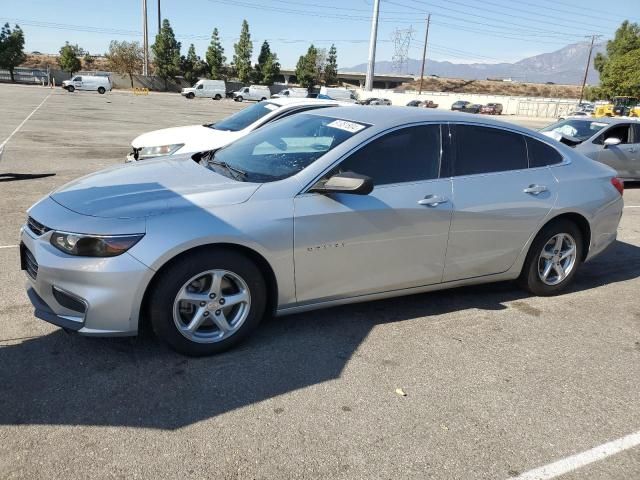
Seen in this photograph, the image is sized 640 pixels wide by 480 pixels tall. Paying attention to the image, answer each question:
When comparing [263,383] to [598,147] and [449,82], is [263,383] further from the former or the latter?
[449,82]

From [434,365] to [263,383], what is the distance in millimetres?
1149

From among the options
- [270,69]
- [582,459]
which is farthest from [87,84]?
[582,459]

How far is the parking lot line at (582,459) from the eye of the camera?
8.51ft

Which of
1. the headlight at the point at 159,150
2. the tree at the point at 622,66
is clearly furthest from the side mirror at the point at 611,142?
the tree at the point at 622,66

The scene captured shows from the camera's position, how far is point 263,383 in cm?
325

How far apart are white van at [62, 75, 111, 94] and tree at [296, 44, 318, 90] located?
39.3 meters

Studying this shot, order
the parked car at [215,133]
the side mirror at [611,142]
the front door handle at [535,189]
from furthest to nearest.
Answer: the side mirror at [611,142] < the parked car at [215,133] < the front door handle at [535,189]

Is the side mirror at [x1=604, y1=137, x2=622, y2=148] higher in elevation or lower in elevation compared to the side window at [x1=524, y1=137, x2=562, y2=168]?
lower

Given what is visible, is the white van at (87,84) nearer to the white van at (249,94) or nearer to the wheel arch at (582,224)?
the white van at (249,94)

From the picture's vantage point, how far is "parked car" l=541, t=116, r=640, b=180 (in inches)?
431

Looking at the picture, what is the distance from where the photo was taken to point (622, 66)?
55719 millimetres

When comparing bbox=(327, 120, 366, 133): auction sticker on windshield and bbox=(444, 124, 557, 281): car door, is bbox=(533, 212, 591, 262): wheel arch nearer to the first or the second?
bbox=(444, 124, 557, 281): car door

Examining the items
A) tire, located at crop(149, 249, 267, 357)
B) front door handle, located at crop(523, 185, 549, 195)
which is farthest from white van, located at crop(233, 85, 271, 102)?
tire, located at crop(149, 249, 267, 357)

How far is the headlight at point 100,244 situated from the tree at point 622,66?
61807 mm
